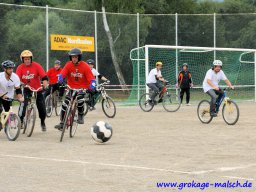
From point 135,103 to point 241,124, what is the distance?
507 inches

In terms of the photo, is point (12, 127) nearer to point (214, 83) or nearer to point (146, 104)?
point (214, 83)

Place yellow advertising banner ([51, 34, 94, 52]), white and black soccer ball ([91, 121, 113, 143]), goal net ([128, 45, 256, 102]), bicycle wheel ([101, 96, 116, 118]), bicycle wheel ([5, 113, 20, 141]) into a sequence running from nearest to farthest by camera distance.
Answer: white and black soccer ball ([91, 121, 113, 143])
bicycle wheel ([5, 113, 20, 141])
bicycle wheel ([101, 96, 116, 118])
yellow advertising banner ([51, 34, 94, 52])
goal net ([128, 45, 256, 102])

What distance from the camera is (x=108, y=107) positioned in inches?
826

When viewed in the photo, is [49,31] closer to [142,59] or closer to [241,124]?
[142,59]

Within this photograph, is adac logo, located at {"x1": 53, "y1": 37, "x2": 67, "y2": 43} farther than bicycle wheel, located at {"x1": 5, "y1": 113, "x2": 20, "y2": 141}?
Yes

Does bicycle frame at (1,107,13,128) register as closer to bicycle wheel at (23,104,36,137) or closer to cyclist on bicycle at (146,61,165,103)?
bicycle wheel at (23,104,36,137)

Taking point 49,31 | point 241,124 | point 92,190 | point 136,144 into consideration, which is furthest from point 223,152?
point 49,31

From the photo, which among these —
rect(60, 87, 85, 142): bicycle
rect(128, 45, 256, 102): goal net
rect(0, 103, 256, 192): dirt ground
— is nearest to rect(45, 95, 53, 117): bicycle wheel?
rect(0, 103, 256, 192): dirt ground

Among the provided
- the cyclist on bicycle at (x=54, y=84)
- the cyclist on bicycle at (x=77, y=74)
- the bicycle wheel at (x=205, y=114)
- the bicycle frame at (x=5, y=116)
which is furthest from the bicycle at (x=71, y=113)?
the cyclist on bicycle at (x=54, y=84)

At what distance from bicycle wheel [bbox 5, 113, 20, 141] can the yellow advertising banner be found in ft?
50.5

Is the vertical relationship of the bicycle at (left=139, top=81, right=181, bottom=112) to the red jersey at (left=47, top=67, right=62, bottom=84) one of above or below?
below

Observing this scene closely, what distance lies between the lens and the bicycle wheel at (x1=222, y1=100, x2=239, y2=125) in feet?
59.5

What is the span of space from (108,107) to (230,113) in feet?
13.9

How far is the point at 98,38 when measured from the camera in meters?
31.9
